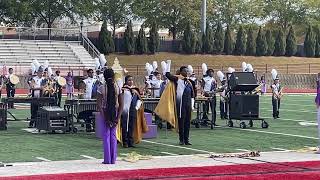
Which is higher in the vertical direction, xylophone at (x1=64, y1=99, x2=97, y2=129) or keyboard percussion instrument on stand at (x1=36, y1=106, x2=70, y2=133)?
xylophone at (x1=64, y1=99, x2=97, y2=129)

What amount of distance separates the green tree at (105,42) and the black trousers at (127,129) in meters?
48.2

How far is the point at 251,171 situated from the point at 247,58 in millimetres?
57898

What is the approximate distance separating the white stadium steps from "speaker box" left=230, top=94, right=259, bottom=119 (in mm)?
34576

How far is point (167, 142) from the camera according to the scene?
60.4 feet

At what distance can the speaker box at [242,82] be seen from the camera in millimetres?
23078

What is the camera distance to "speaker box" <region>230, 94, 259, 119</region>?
23072 millimetres

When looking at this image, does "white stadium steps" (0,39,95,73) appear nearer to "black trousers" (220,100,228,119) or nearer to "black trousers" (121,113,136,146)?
"black trousers" (220,100,228,119)

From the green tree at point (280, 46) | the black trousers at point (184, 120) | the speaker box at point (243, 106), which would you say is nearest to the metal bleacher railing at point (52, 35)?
the green tree at point (280, 46)

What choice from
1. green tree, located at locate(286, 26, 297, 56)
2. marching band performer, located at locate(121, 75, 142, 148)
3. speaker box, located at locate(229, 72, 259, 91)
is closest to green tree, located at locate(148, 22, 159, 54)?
green tree, located at locate(286, 26, 297, 56)

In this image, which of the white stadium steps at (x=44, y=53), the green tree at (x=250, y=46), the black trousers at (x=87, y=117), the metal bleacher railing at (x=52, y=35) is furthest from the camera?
the green tree at (x=250, y=46)

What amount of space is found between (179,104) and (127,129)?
140cm

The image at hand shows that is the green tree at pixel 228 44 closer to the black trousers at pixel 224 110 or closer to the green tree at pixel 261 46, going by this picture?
the green tree at pixel 261 46

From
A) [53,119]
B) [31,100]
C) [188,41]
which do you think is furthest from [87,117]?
[188,41]

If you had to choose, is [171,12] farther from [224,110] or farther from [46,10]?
[224,110]
